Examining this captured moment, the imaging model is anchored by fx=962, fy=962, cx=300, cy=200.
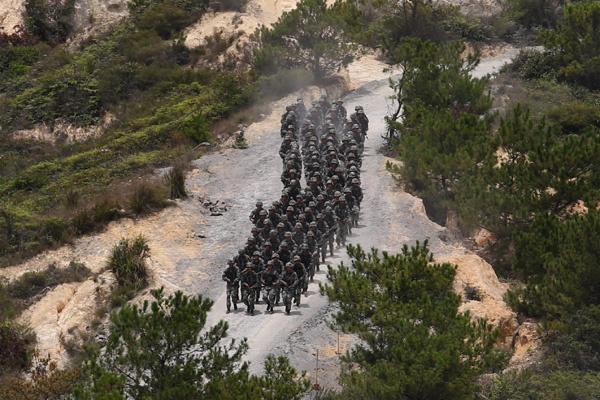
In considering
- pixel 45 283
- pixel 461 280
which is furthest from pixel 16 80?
pixel 461 280

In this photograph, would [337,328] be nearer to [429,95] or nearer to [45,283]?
[45,283]

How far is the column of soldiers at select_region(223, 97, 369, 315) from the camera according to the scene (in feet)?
73.6

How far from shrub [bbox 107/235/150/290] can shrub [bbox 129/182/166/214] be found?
3287 mm

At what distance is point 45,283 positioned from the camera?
2491 cm

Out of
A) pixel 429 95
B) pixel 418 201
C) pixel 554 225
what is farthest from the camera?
A: pixel 429 95

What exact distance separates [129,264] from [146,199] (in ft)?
16.0

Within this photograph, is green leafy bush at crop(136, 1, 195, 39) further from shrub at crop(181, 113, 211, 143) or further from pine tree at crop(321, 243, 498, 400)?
pine tree at crop(321, 243, 498, 400)

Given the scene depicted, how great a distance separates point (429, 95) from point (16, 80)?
2366 cm

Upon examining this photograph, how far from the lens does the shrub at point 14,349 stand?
21422 mm

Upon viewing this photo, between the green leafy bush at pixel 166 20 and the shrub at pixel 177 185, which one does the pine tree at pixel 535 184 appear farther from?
the green leafy bush at pixel 166 20

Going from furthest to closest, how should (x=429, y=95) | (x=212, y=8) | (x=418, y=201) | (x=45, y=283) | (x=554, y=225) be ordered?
(x=212, y=8) < (x=429, y=95) < (x=418, y=201) < (x=45, y=283) < (x=554, y=225)

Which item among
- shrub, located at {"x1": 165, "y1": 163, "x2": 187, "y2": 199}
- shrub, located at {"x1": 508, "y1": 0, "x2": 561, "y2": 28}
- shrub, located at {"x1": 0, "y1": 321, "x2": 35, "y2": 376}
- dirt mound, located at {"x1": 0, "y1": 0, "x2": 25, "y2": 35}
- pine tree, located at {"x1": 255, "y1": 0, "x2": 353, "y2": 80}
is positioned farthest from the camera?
shrub, located at {"x1": 508, "y1": 0, "x2": 561, "y2": 28}

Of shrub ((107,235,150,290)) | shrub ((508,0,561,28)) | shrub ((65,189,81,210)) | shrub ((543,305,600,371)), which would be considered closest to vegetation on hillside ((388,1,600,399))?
shrub ((543,305,600,371))

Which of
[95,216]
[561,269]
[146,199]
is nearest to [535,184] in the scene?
[561,269]
